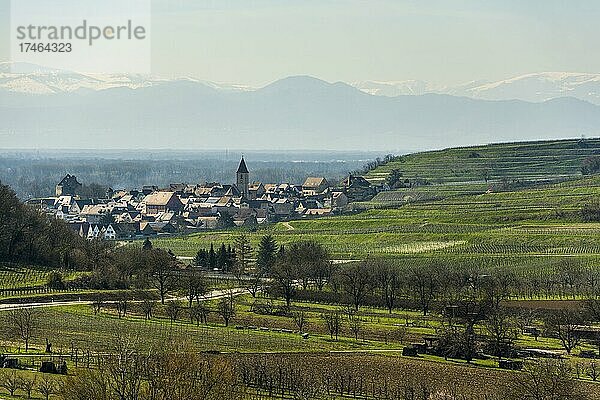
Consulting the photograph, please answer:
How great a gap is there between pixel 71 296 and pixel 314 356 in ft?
78.8

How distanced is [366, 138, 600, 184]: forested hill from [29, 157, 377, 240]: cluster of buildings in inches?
527

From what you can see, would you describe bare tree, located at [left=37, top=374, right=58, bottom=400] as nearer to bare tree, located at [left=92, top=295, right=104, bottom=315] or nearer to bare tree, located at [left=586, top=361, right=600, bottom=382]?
bare tree, located at [left=92, top=295, right=104, bottom=315]

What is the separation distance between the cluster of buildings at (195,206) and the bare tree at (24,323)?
58.9 m

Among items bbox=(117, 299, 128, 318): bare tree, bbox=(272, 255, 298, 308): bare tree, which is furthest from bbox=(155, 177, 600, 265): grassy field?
bbox=(117, 299, 128, 318): bare tree

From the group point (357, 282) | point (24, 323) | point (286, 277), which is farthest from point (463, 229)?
point (24, 323)

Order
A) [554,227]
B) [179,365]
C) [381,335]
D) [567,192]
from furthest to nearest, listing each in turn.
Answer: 1. [567,192]
2. [554,227]
3. [381,335]
4. [179,365]

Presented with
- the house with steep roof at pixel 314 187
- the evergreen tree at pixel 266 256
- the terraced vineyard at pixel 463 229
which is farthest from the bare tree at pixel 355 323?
the house with steep roof at pixel 314 187

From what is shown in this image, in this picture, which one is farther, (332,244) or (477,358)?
(332,244)

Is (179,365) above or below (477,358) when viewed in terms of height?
above

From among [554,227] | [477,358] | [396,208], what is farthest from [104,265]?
[396,208]

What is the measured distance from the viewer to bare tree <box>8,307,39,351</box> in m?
49.5

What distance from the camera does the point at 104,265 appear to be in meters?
76.3

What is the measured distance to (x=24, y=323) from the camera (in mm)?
51375

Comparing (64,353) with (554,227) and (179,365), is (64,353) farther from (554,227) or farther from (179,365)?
(554,227)
